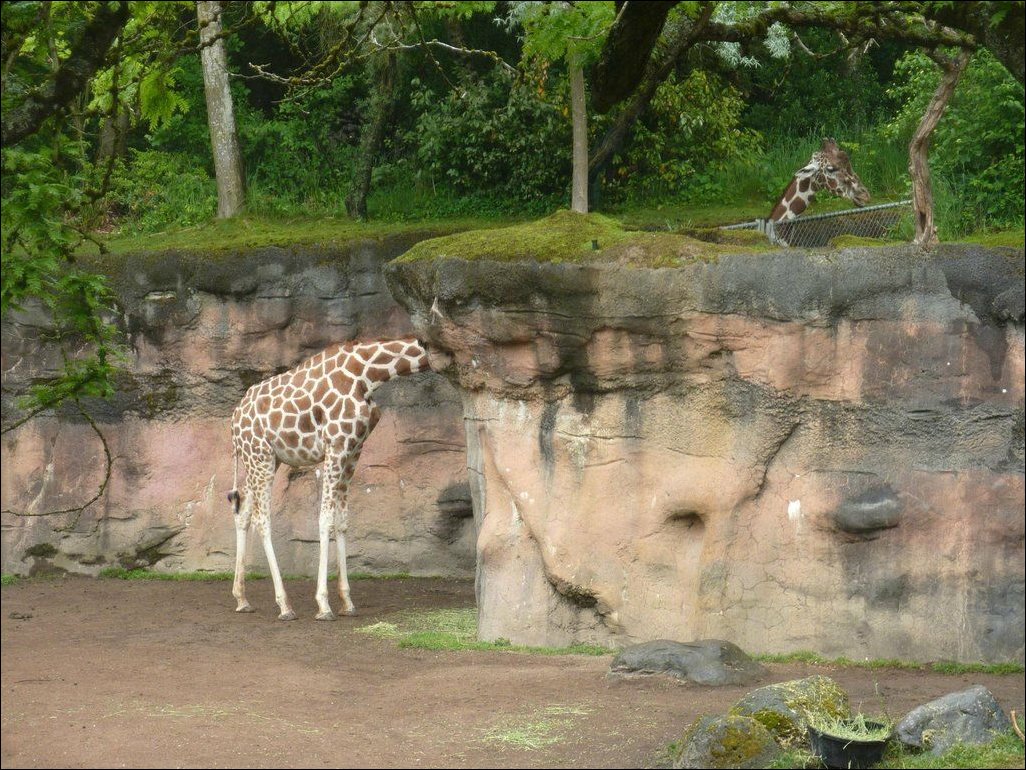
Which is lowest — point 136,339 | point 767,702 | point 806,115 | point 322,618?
point 322,618

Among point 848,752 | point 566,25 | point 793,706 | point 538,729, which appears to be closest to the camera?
point 848,752

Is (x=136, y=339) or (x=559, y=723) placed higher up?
(x=136, y=339)

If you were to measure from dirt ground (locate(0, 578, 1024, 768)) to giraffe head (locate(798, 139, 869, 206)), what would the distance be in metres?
6.48

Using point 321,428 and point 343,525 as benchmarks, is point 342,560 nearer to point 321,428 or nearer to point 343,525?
point 343,525

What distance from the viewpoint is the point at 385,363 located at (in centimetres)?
1258

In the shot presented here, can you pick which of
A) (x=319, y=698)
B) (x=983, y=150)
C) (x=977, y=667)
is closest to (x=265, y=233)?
(x=319, y=698)


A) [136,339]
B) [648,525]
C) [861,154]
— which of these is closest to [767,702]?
[648,525]

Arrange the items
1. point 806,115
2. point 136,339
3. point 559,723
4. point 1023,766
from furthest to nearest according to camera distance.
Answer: point 806,115, point 136,339, point 559,723, point 1023,766

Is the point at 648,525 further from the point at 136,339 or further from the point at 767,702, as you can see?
the point at 136,339

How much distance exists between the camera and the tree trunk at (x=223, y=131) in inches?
657

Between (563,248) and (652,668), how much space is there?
3.23 metres

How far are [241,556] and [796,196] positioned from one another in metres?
6.89

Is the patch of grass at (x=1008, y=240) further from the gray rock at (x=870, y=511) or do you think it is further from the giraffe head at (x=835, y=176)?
the giraffe head at (x=835, y=176)

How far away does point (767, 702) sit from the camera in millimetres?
7594
